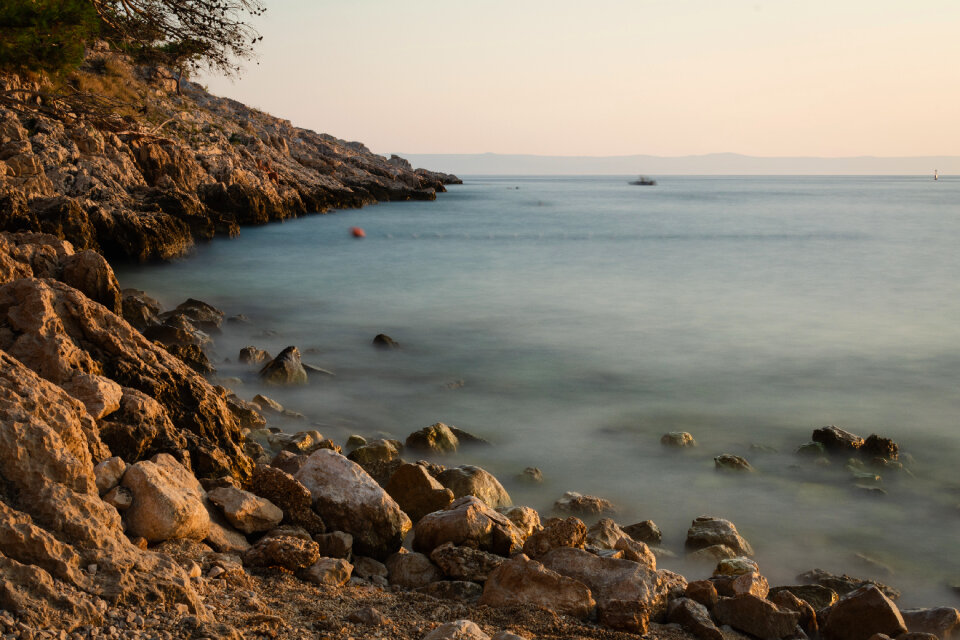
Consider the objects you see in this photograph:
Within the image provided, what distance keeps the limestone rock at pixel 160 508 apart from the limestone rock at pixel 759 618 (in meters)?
2.89

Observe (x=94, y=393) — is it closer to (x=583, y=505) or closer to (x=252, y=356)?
(x=583, y=505)

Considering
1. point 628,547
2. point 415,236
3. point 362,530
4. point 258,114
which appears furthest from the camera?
point 258,114

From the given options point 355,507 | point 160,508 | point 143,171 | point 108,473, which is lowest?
point 355,507

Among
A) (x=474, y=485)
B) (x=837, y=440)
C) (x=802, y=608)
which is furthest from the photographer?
(x=837, y=440)

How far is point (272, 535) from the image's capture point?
418cm

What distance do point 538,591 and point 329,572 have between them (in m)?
1.09

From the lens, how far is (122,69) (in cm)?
3256

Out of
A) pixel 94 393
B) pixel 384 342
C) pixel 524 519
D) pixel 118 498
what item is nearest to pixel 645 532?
pixel 524 519

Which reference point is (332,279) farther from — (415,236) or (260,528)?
(260,528)

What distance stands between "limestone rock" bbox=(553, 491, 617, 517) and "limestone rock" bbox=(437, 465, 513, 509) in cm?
45

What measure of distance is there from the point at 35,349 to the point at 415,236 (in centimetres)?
2794

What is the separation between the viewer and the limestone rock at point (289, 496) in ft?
14.7

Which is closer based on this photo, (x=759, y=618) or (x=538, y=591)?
(x=538, y=591)

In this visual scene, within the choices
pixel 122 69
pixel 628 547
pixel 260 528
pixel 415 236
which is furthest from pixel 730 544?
pixel 122 69
